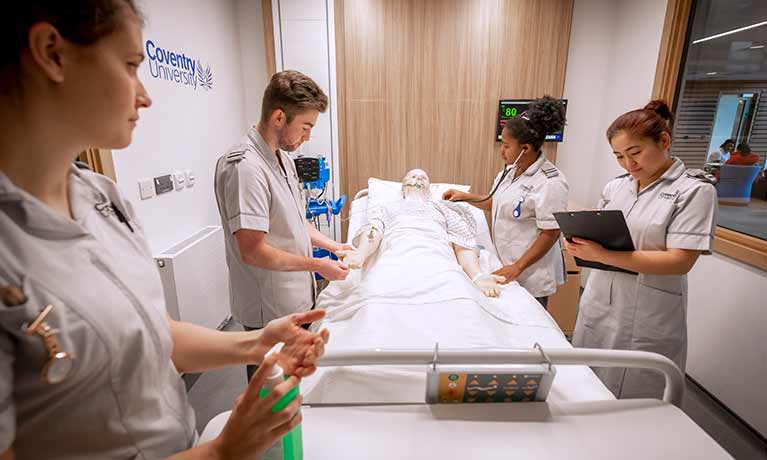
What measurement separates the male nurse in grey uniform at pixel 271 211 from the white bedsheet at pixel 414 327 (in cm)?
22

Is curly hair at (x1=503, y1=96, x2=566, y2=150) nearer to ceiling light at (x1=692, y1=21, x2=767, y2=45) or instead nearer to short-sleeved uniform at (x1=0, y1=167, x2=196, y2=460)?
ceiling light at (x1=692, y1=21, x2=767, y2=45)

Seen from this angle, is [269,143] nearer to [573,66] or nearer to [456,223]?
[456,223]

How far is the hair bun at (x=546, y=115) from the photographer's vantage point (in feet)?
6.23

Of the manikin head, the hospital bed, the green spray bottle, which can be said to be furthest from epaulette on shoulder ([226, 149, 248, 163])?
the manikin head

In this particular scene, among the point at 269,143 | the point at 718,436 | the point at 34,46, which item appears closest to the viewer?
the point at 34,46

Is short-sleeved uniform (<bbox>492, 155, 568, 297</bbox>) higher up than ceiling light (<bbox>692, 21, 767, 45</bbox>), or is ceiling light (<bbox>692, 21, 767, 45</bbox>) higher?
ceiling light (<bbox>692, 21, 767, 45</bbox>)

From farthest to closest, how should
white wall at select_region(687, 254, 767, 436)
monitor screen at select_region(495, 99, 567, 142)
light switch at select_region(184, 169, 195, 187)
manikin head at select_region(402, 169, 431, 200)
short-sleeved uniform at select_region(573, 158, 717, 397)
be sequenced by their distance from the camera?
monitor screen at select_region(495, 99, 567, 142), manikin head at select_region(402, 169, 431, 200), light switch at select_region(184, 169, 195, 187), white wall at select_region(687, 254, 767, 436), short-sleeved uniform at select_region(573, 158, 717, 397)

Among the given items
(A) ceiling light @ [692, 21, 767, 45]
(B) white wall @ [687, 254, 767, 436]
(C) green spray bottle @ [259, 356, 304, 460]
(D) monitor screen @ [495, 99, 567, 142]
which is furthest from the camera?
(D) monitor screen @ [495, 99, 567, 142]

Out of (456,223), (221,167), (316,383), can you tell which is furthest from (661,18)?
(316,383)

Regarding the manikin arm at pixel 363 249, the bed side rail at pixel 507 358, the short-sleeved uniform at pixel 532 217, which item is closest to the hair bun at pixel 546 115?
the short-sleeved uniform at pixel 532 217

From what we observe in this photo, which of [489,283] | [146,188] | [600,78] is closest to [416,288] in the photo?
[489,283]

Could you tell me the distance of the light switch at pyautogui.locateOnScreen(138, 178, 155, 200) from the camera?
82.5 inches

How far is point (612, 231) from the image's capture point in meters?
1.46

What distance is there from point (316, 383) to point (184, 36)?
2529 millimetres
